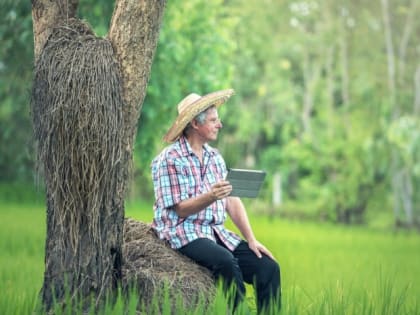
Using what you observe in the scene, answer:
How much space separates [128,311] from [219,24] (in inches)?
512

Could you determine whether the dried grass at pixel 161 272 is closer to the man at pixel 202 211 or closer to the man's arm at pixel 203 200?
the man at pixel 202 211

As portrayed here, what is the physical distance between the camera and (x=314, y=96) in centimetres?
2633

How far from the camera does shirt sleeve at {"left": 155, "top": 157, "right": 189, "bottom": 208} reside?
19.1 feet

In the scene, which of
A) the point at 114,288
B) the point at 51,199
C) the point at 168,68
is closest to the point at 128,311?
the point at 114,288

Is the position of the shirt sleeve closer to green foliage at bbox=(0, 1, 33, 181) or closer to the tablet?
the tablet

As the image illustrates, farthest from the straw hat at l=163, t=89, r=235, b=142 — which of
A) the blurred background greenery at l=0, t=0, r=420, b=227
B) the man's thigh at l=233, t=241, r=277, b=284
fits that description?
the blurred background greenery at l=0, t=0, r=420, b=227

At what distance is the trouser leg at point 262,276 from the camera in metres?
5.84

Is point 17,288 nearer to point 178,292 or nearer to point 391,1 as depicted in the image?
point 178,292

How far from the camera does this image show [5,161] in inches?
939

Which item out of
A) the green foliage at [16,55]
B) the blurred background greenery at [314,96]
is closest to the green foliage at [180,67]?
the blurred background greenery at [314,96]

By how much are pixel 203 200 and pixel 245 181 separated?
0.89 ft

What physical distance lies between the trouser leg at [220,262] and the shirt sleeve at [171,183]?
0.96 feet

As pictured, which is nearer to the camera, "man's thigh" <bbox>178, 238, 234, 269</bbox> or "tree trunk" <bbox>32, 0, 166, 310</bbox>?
"tree trunk" <bbox>32, 0, 166, 310</bbox>

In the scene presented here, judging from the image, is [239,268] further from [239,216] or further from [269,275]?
[239,216]
